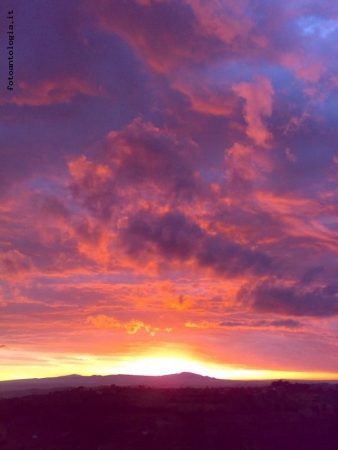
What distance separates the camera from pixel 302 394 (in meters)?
59.9

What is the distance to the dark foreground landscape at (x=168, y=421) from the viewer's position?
47500 mm

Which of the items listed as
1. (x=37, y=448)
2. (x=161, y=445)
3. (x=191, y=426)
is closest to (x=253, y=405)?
(x=191, y=426)

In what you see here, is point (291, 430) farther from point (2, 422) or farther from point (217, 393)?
point (2, 422)

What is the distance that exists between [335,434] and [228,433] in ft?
34.7

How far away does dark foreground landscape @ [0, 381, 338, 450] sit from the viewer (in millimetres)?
47500

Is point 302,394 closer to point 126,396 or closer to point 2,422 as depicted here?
point 126,396

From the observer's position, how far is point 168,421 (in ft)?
165

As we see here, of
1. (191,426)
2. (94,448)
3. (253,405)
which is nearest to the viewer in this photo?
(94,448)

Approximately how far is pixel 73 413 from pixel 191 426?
11105mm

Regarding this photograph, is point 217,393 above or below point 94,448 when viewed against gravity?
above

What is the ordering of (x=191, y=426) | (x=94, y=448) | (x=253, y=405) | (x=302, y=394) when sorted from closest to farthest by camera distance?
(x=94, y=448)
(x=191, y=426)
(x=253, y=405)
(x=302, y=394)

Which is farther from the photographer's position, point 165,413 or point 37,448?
point 165,413

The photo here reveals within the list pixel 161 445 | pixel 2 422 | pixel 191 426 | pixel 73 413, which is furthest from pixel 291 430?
pixel 2 422

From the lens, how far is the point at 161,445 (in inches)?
1826
